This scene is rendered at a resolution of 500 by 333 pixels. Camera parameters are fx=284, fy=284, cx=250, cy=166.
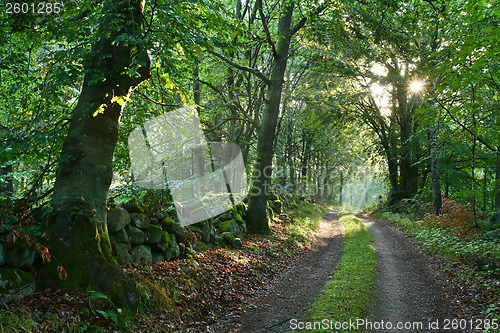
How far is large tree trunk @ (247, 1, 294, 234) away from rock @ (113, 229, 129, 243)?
7317mm

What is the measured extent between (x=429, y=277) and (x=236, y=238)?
21.2ft

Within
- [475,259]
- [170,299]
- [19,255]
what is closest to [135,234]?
[170,299]

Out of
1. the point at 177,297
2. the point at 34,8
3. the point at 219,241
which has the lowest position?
the point at 177,297

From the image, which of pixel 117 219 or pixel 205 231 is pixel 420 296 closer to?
pixel 205 231

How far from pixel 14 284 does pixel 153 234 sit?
10.3 ft

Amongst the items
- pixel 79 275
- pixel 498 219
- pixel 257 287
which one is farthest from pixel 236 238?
pixel 498 219

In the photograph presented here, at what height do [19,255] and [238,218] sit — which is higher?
[19,255]

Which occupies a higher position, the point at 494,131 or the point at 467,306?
the point at 494,131

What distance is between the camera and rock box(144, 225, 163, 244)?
22.5 feet

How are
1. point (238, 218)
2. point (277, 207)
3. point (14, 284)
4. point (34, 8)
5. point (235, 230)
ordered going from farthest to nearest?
point (277, 207) < point (238, 218) < point (235, 230) < point (34, 8) < point (14, 284)

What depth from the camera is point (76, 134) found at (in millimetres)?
5336

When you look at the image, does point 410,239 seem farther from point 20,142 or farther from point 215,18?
point 20,142

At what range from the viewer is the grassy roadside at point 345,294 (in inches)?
232

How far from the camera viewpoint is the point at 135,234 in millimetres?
6547
